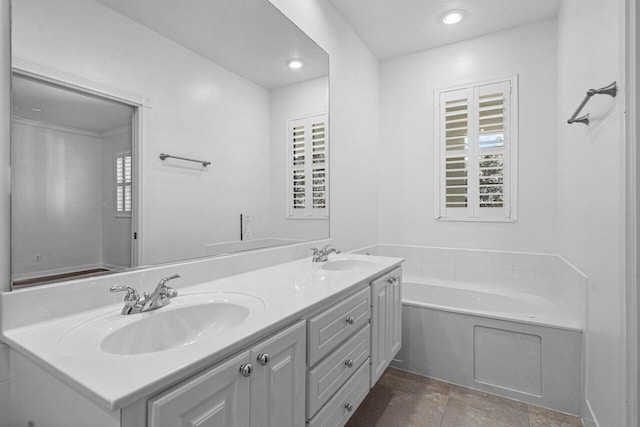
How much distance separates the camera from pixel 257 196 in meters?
1.74

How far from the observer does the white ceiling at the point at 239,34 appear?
4.09 ft

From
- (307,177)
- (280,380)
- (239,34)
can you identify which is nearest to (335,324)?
(280,380)

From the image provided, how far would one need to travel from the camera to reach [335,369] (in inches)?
49.9

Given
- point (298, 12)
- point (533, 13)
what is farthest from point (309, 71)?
point (533, 13)

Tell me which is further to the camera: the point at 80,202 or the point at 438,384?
the point at 438,384

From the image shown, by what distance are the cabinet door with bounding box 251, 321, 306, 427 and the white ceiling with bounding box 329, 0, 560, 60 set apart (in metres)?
2.34

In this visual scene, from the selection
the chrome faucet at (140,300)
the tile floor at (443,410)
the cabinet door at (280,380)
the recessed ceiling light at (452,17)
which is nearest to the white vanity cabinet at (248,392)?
the cabinet door at (280,380)

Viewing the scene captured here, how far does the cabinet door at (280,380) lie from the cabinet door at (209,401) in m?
0.04

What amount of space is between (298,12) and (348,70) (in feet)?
2.28

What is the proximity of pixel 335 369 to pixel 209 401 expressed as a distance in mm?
655

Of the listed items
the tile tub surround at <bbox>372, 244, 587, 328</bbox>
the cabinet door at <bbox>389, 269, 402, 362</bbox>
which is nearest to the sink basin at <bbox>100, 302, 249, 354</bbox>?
the cabinet door at <bbox>389, 269, 402, 362</bbox>

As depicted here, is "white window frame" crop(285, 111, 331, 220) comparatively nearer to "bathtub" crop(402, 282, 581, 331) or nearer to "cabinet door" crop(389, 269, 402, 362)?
"cabinet door" crop(389, 269, 402, 362)

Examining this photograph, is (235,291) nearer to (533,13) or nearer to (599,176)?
(599,176)

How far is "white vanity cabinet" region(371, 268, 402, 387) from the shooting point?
5.35ft
